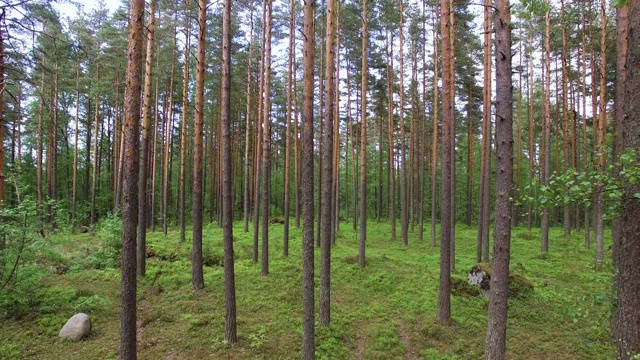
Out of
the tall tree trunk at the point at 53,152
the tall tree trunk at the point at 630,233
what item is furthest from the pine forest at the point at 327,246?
the tall tree trunk at the point at 53,152

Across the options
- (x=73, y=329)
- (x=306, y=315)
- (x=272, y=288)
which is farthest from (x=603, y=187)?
(x=73, y=329)

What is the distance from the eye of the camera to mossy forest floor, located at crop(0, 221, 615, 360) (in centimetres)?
729

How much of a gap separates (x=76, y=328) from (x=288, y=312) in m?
5.11

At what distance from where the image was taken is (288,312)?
9164 millimetres

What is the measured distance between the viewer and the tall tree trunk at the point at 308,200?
6355 mm

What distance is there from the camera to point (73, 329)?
773cm

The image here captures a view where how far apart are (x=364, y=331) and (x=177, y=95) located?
19.6m

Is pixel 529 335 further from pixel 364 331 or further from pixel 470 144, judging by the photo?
pixel 470 144

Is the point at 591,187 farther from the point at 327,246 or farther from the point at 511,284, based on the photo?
the point at 511,284

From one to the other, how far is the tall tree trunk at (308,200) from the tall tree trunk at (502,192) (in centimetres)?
314

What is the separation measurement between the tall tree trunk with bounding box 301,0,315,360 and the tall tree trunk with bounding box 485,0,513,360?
314cm

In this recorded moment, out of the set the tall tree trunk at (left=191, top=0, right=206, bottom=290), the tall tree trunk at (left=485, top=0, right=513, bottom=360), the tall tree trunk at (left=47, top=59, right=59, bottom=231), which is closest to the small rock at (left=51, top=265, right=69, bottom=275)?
the tall tree trunk at (left=191, top=0, right=206, bottom=290)

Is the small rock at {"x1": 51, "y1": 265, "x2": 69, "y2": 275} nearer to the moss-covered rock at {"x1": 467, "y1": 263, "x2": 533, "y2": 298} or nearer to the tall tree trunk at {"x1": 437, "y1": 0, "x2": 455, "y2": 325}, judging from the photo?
the tall tree trunk at {"x1": 437, "y1": 0, "x2": 455, "y2": 325}

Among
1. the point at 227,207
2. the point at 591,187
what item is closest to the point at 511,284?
the point at 591,187
